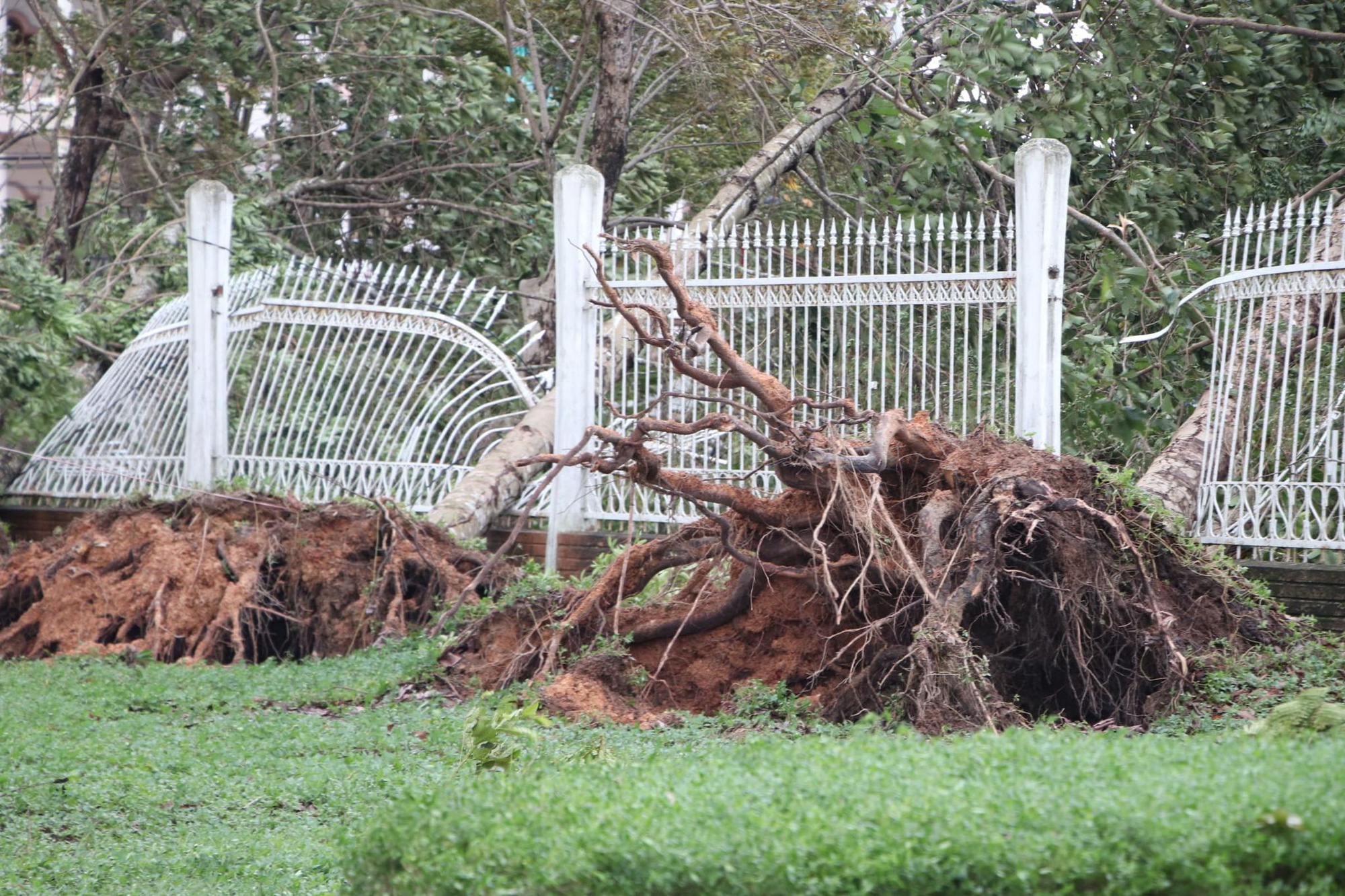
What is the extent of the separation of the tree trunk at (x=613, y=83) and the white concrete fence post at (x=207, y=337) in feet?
10.9

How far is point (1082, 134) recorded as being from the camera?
10.8 metres

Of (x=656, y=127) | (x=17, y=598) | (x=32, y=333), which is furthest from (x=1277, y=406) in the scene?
(x=656, y=127)

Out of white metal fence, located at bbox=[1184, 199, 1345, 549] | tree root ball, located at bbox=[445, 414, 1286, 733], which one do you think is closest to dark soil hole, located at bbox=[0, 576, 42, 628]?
tree root ball, located at bbox=[445, 414, 1286, 733]

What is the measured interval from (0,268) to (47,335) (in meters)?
0.61

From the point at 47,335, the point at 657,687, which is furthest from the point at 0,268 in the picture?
the point at 657,687

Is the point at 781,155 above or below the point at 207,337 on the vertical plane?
above

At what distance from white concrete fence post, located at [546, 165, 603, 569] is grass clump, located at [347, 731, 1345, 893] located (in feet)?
21.2

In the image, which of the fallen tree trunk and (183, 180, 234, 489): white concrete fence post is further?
(183, 180, 234, 489): white concrete fence post

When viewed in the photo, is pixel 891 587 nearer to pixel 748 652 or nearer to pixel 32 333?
pixel 748 652

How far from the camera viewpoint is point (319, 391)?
1074 cm

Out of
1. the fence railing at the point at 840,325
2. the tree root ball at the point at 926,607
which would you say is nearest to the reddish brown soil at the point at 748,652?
the tree root ball at the point at 926,607

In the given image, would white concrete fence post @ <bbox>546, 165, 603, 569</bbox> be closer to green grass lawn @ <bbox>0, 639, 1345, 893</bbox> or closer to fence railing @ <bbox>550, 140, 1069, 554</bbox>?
fence railing @ <bbox>550, 140, 1069, 554</bbox>

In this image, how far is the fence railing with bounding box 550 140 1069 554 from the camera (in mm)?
8352

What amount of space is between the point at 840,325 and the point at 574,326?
192 centimetres
